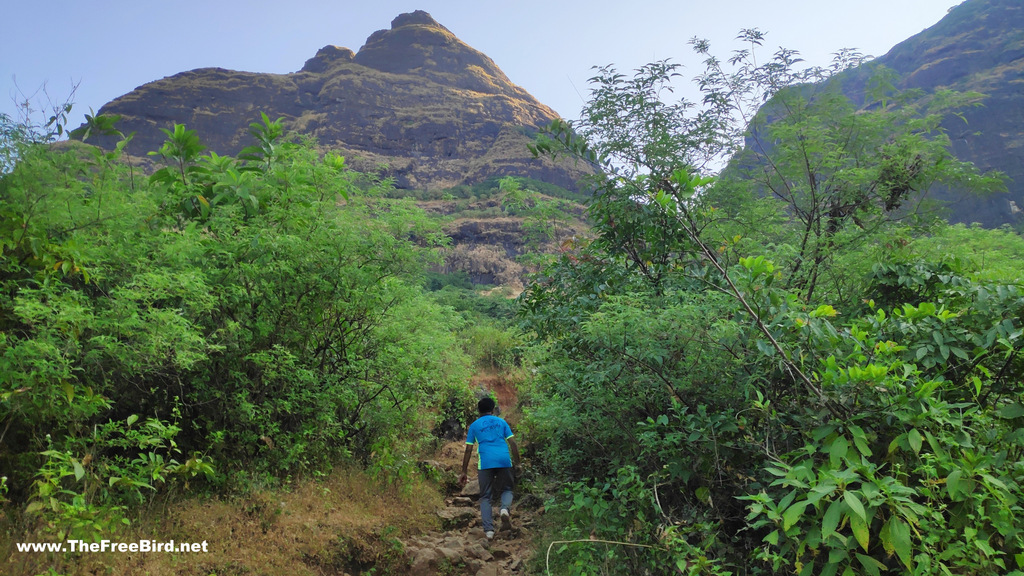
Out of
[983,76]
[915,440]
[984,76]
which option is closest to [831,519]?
[915,440]

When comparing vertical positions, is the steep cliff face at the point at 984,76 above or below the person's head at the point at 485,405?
above

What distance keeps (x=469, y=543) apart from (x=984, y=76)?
5931 cm

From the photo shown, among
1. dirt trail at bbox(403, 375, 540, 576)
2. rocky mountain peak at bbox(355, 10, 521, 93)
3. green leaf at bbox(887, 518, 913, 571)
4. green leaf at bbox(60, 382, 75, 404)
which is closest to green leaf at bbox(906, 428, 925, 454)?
green leaf at bbox(887, 518, 913, 571)

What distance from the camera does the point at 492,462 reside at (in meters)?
5.84

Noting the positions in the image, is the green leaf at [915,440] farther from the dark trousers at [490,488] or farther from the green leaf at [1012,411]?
the dark trousers at [490,488]

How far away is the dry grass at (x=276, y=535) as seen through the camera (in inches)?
139

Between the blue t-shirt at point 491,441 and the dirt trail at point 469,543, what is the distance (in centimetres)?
76

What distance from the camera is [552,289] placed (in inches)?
241

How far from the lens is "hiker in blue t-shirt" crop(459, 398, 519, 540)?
5750mm

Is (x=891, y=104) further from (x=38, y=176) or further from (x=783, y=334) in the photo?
(x=38, y=176)

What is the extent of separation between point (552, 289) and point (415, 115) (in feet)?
243

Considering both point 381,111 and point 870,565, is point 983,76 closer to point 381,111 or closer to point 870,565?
point 870,565

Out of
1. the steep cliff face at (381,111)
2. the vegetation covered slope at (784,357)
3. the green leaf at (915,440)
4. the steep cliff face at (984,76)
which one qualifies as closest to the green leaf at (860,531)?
the vegetation covered slope at (784,357)

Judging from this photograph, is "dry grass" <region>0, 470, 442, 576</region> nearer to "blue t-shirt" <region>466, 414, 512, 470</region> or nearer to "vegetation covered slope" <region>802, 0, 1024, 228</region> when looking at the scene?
"blue t-shirt" <region>466, 414, 512, 470</region>
